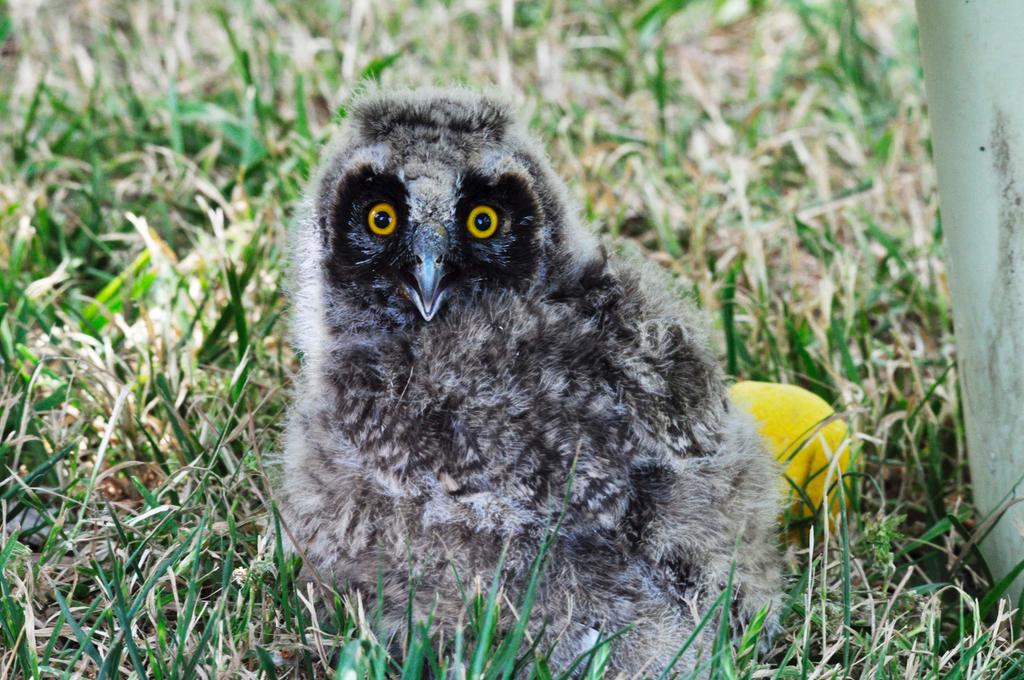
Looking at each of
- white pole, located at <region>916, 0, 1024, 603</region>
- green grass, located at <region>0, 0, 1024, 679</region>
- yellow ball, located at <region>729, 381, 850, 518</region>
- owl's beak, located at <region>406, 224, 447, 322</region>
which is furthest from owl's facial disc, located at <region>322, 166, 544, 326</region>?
white pole, located at <region>916, 0, 1024, 603</region>

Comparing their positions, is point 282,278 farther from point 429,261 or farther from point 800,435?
point 800,435

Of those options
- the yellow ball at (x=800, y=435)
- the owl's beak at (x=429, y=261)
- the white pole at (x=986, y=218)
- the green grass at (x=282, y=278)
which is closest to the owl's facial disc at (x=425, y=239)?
the owl's beak at (x=429, y=261)

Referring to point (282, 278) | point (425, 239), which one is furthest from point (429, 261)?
point (282, 278)

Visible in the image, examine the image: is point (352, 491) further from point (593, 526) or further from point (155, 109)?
point (155, 109)

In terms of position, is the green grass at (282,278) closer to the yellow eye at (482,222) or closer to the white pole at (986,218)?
the white pole at (986,218)

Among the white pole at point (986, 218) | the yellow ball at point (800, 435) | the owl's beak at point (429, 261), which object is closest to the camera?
the owl's beak at point (429, 261)

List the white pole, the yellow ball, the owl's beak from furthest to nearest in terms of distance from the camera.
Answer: the yellow ball < the white pole < the owl's beak

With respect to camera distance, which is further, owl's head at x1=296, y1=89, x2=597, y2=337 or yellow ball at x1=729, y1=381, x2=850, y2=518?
yellow ball at x1=729, y1=381, x2=850, y2=518

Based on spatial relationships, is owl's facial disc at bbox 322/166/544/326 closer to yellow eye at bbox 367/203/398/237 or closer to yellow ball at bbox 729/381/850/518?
yellow eye at bbox 367/203/398/237
